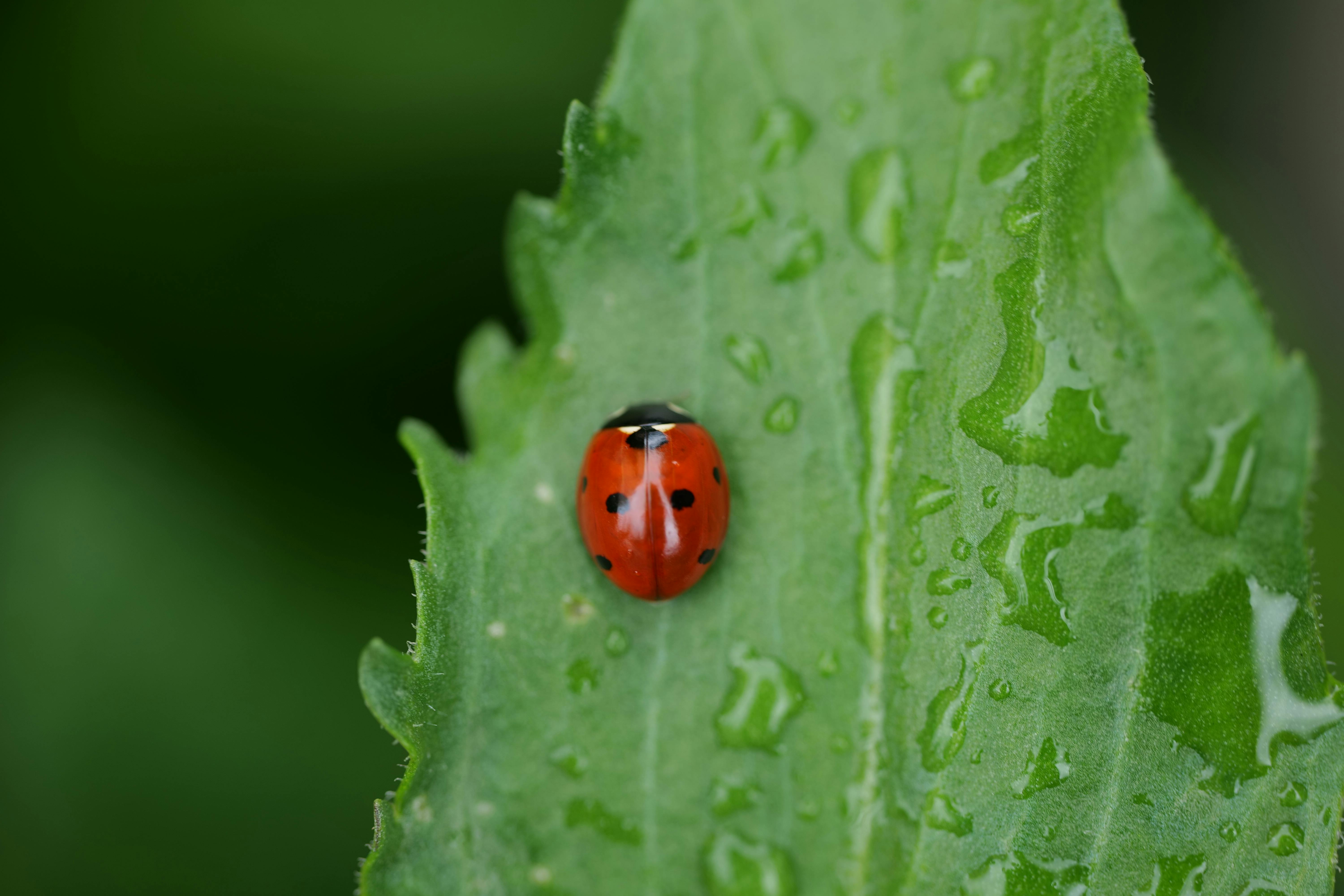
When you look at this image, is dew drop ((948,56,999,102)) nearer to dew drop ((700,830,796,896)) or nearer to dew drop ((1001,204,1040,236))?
dew drop ((1001,204,1040,236))

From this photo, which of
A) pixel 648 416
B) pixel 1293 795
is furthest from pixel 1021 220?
pixel 1293 795

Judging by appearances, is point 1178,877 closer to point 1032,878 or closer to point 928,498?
point 1032,878

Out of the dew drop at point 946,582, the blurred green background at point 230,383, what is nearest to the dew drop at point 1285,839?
the dew drop at point 946,582

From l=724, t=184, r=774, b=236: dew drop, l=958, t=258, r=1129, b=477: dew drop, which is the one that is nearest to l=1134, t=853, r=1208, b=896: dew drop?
l=958, t=258, r=1129, b=477: dew drop

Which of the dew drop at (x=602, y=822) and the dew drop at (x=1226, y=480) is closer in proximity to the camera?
the dew drop at (x=1226, y=480)

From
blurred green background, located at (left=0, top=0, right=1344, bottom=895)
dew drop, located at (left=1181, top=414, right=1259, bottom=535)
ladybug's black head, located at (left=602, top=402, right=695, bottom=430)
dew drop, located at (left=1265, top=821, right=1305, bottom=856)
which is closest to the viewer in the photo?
dew drop, located at (left=1181, top=414, right=1259, bottom=535)

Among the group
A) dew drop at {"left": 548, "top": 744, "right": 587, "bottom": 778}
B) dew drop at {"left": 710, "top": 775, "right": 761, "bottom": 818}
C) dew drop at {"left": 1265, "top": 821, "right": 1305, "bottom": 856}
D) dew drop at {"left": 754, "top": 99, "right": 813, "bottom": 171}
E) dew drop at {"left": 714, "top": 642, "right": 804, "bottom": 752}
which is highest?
dew drop at {"left": 754, "top": 99, "right": 813, "bottom": 171}

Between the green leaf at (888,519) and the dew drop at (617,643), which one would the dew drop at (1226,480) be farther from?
the dew drop at (617,643)

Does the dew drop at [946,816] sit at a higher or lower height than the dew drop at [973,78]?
lower
